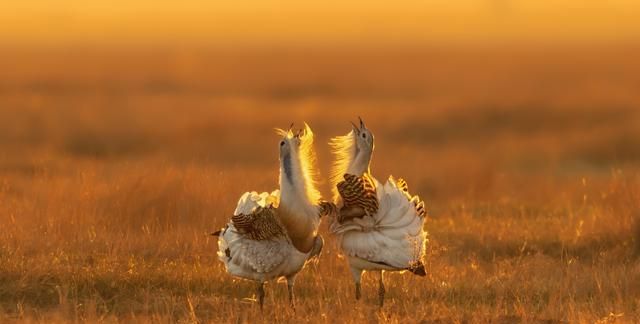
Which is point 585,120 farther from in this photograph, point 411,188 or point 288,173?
point 288,173

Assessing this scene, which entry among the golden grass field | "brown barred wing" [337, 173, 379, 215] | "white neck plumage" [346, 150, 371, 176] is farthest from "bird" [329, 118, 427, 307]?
the golden grass field

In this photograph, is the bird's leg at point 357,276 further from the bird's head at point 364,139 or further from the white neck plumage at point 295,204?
the bird's head at point 364,139

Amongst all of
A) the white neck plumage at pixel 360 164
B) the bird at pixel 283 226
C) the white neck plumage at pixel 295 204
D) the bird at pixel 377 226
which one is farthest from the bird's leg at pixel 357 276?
the white neck plumage at pixel 360 164

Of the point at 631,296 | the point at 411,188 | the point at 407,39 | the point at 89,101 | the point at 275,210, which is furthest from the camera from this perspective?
the point at 407,39

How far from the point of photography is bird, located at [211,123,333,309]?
743 cm

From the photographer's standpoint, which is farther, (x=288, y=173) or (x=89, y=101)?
(x=89, y=101)

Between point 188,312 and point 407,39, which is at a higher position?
point 407,39

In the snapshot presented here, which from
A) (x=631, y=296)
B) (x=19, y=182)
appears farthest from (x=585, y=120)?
(x=631, y=296)

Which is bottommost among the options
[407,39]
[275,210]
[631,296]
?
[631,296]

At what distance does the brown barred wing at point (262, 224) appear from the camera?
7398mm

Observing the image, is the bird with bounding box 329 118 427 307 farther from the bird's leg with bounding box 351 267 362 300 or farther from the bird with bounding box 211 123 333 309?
the bird with bounding box 211 123 333 309

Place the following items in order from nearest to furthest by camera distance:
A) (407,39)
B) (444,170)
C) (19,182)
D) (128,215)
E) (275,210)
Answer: (275,210) → (128,215) → (19,182) → (444,170) → (407,39)

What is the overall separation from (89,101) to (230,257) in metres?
19.3

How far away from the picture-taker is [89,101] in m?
26.3
